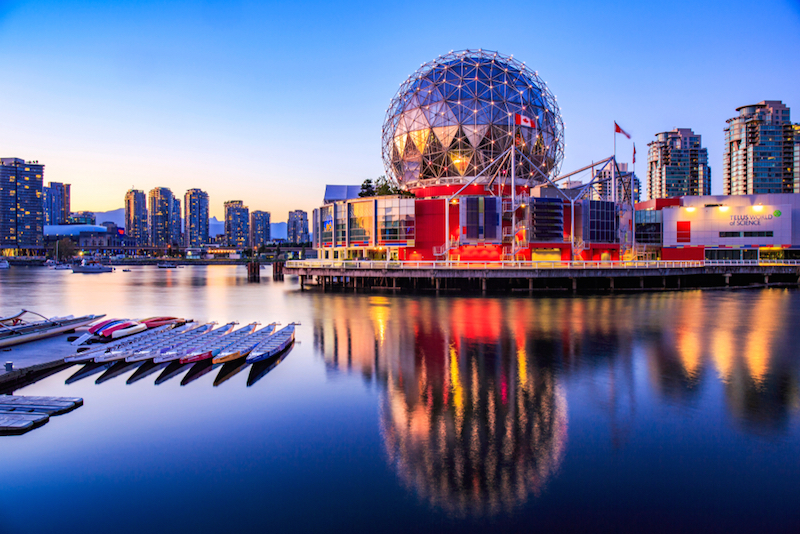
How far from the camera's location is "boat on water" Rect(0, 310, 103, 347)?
21047 mm

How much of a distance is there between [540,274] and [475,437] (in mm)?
36596

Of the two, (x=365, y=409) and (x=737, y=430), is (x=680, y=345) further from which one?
(x=365, y=409)

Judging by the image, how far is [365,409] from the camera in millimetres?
13141

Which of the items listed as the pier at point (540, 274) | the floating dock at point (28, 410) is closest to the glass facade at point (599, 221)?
the pier at point (540, 274)

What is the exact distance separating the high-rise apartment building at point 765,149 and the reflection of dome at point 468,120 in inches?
6198

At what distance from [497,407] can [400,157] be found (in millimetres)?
56250

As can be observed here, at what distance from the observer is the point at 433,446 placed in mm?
10406

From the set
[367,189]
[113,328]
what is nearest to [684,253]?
[367,189]

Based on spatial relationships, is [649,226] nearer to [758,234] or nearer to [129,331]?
[758,234]

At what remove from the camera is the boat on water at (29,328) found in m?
21.0

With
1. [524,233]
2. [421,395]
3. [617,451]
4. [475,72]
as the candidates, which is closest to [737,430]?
[617,451]

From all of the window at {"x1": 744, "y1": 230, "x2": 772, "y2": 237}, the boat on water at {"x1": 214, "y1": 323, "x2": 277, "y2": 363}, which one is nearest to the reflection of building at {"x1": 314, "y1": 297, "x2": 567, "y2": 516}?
the boat on water at {"x1": 214, "y1": 323, "x2": 277, "y2": 363}

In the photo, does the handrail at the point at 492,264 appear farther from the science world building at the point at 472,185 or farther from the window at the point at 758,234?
the window at the point at 758,234

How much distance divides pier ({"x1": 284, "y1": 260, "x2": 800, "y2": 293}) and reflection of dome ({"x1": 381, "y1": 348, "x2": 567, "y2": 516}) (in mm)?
30417
